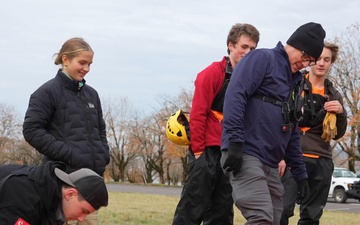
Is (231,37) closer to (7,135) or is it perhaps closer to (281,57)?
(281,57)

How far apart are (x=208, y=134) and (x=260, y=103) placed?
124cm

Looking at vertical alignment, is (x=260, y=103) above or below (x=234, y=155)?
above

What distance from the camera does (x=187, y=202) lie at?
6.54m

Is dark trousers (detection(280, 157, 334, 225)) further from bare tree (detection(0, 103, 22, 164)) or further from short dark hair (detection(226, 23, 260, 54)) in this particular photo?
bare tree (detection(0, 103, 22, 164))

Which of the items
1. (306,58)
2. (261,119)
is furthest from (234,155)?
(306,58)

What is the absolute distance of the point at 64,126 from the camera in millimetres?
5879

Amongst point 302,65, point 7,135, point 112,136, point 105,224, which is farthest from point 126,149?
point 302,65

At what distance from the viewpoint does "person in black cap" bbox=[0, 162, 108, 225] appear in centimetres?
381

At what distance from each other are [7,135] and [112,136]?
37.1 ft

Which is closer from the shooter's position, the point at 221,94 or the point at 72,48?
the point at 72,48

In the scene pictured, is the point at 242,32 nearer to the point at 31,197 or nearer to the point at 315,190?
the point at 315,190

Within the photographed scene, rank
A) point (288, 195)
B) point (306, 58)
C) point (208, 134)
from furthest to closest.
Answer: point (288, 195)
point (208, 134)
point (306, 58)

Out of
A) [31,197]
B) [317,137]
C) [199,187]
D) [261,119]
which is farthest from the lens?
[317,137]

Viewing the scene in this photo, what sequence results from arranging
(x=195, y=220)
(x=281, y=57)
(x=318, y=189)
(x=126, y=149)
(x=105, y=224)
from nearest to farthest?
(x=281, y=57), (x=195, y=220), (x=318, y=189), (x=105, y=224), (x=126, y=149)
